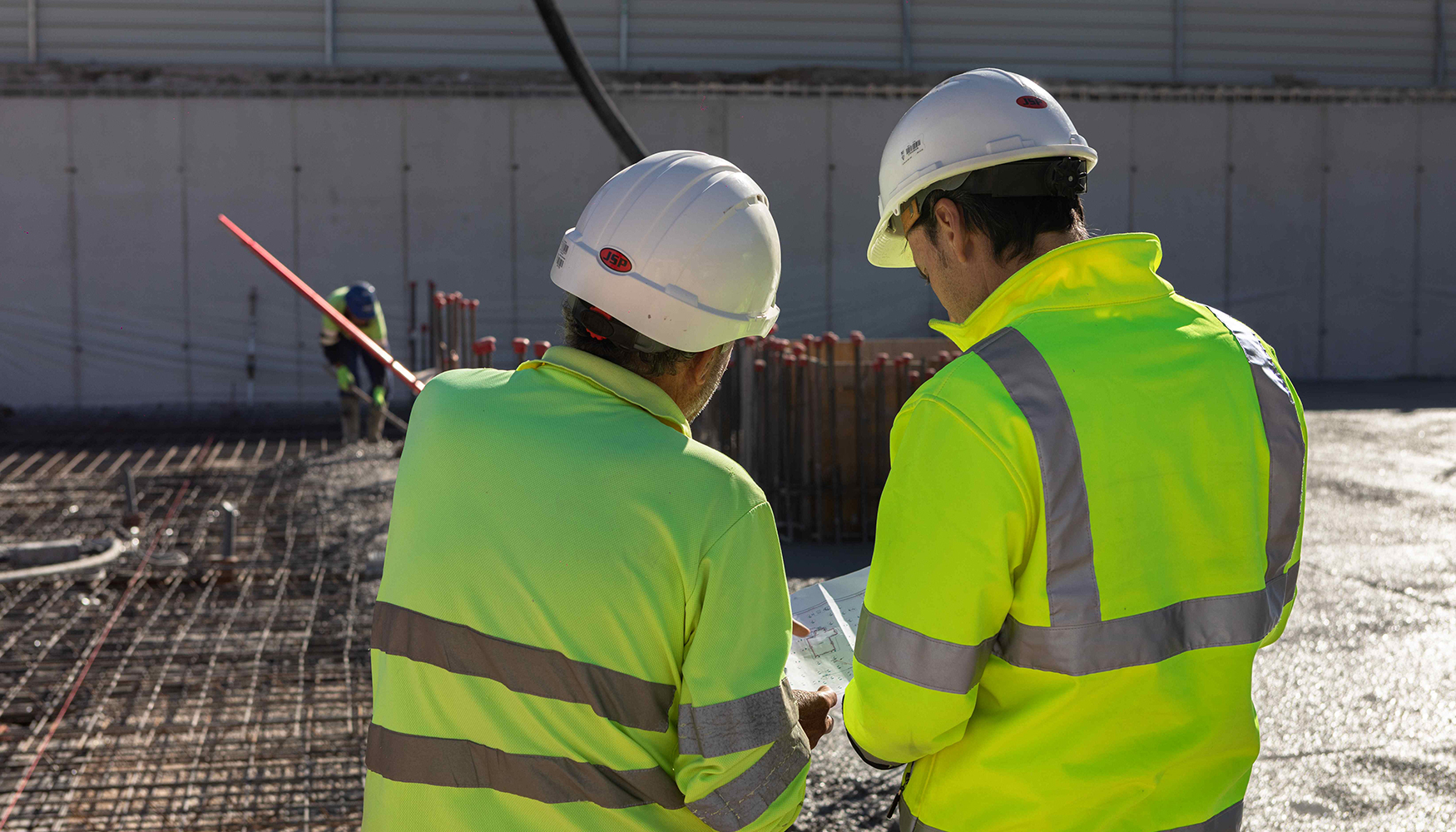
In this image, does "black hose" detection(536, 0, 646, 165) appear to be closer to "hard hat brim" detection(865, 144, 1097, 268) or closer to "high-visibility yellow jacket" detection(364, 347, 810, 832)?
"hard hat brim" detection(865, 144, 1097, 268)

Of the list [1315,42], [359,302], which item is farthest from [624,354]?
[1315,42]

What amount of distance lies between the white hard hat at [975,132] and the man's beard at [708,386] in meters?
0.40

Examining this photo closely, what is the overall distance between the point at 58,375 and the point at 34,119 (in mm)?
3264

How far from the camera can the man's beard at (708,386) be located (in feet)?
5.87

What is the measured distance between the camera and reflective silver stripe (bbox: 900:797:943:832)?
5.56 ft

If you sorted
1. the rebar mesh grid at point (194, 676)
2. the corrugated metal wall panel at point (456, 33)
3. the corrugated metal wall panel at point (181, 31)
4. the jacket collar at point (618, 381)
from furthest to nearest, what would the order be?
the corrugated metal wall panel at point (456, 33) → the corrugated metal wall panel at point (181, 31) → the rebar mesh grid at point (194, 676) → the jacket collar at point (618, 381)

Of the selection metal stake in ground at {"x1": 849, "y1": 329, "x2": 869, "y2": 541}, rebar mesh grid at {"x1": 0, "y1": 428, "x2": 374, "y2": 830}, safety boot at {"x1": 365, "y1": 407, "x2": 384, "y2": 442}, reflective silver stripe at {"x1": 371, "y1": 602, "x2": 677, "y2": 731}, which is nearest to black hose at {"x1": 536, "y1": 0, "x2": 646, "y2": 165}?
metal stake in ground at {"x1": 849, "y1": 329, "x2": 869, "y2": 541}

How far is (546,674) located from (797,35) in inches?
639

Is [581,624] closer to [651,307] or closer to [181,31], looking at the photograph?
[651,307]

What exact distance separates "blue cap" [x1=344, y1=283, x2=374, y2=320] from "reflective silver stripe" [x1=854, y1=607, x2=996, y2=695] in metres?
9.57

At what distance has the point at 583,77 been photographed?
→ 207 inches

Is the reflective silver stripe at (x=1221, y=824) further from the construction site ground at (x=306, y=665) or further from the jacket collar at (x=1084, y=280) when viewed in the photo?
the construction site ground at (x=306, y=665)

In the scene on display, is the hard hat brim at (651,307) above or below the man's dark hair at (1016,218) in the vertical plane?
below

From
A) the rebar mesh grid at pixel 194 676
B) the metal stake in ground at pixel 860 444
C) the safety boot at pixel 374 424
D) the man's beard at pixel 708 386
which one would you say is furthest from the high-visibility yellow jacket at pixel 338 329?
the man's beard at pixel 708 386
